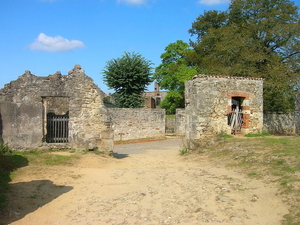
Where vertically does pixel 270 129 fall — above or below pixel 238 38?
below

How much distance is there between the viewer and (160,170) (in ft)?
32.8

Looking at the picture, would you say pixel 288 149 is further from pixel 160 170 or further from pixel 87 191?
pixel 87 191

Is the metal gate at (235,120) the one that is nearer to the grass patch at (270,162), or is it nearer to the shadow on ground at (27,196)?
the grass patch at (270,162)

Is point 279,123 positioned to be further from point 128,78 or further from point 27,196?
point 27,196

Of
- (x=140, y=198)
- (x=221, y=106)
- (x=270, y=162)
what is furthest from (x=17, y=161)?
(x=221, y=106)

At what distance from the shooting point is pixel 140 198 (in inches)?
264

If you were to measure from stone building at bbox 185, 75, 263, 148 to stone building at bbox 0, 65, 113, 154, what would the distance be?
4.27 metres

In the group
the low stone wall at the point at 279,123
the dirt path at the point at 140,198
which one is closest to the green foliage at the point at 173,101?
the low stone wall at the point at 279,123

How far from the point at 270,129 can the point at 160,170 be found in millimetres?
13365

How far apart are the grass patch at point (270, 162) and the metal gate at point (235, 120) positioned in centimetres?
188

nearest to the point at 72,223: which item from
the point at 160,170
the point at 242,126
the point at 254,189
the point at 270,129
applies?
the point at 254,189

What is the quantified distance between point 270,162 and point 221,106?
219 inches

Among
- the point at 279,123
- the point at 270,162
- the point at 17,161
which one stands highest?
the point at 279,123

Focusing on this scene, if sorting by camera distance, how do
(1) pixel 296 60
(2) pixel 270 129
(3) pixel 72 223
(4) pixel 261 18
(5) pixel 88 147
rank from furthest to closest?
(4) pixel 261 18 < (1) pixel 296 60 < (2) pixel 270 129 < (5) pixel 88 147 < (3) pixel 72 223
